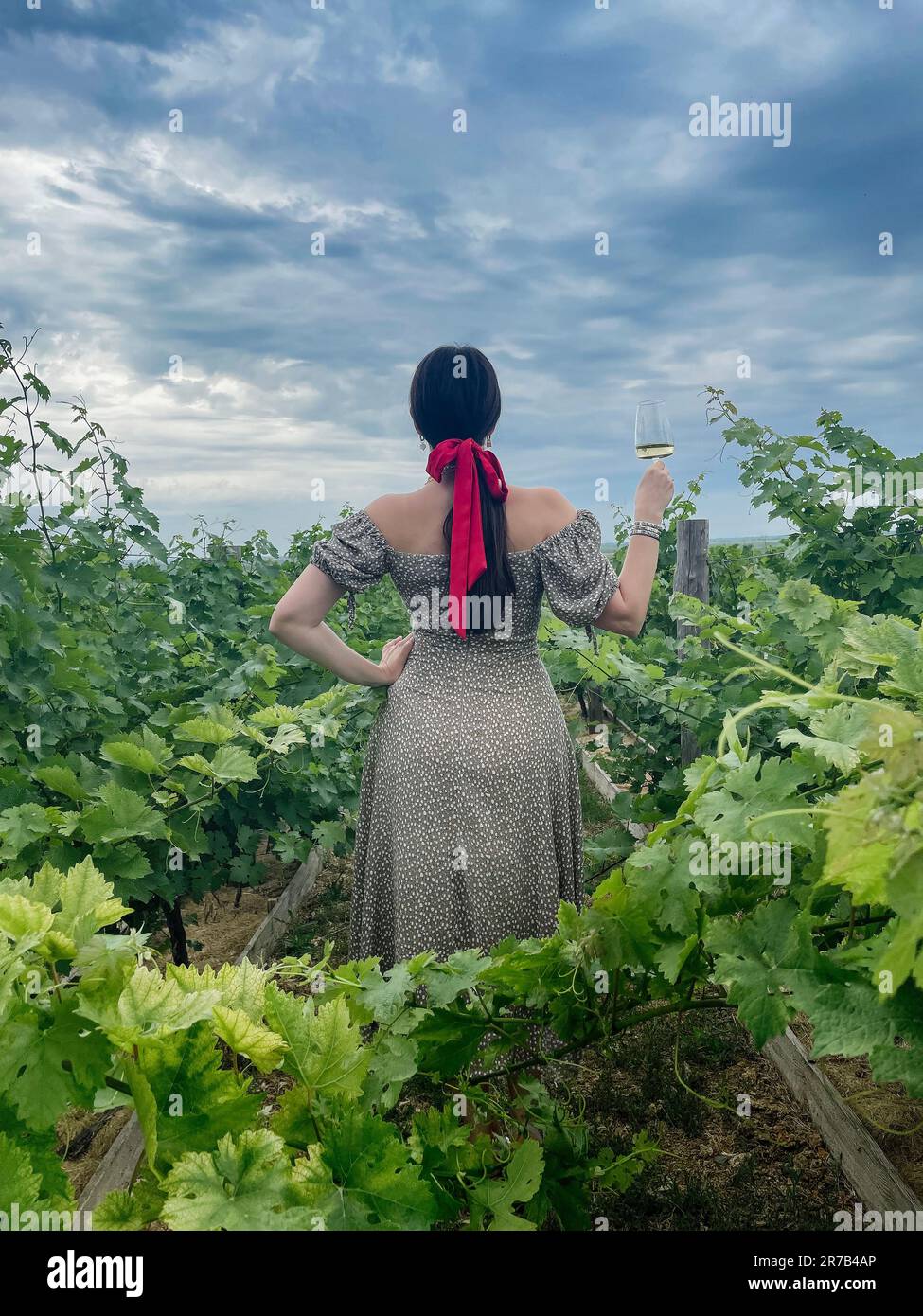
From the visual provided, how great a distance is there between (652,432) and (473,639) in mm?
812

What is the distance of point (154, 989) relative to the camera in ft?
3.01

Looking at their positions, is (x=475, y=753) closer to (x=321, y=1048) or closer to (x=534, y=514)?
(x=534, y=514)

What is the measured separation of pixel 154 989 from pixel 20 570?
2.42 meters

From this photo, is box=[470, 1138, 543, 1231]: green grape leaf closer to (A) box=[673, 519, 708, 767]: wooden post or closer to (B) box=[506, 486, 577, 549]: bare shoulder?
(B) box=[506, 486, 577, 549]: bare shoulder

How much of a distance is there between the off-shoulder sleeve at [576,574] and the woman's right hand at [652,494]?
0.14 metres

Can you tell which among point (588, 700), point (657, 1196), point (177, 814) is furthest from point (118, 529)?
point (588, 700)

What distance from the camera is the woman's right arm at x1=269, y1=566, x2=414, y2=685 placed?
291cm

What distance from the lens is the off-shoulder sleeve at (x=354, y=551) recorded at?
9.39 feet

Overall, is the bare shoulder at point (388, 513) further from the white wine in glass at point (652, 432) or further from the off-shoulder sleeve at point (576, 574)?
the white wine in glass at point (652, 432)

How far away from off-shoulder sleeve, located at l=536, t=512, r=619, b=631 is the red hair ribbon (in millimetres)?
199

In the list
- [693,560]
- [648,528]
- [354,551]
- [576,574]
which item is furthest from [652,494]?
[693,560]

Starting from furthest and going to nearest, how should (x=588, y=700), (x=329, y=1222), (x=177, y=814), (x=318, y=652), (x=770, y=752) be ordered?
(x=588, y=700), (x=770, y=752), (x=177, y=814), (x=318, y=652), (x=329, y=1222)

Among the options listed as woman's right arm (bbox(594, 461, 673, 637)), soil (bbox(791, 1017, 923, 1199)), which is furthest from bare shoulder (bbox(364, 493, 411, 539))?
soil (bbox(791, 1017, 923, 1199))
